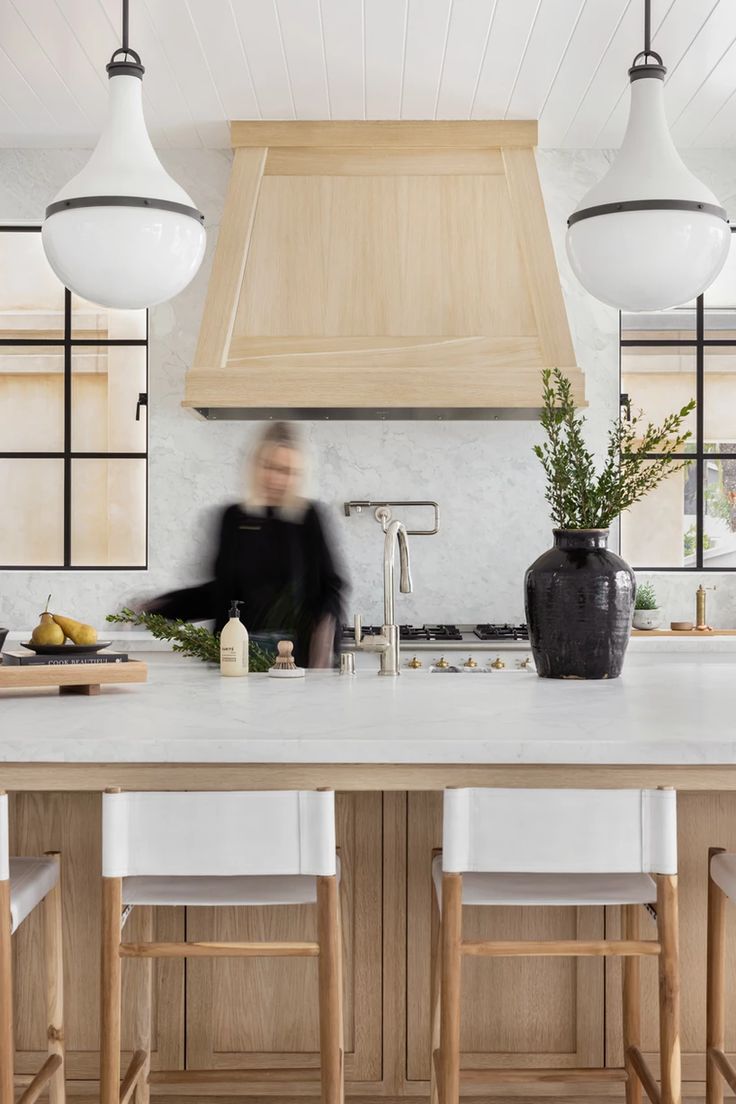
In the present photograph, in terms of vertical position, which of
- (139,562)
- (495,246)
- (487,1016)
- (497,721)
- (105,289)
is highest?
(495,246)

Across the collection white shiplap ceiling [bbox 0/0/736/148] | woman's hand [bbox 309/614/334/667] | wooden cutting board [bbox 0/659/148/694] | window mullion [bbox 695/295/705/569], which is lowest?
woman's hand [bbox 309/614/334/667]

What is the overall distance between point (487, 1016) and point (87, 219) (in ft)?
5.87

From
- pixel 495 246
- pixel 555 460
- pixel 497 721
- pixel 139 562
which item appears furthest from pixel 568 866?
pixel 139 562

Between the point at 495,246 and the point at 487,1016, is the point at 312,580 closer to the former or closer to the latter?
the point at 495,246

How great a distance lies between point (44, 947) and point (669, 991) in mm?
1164

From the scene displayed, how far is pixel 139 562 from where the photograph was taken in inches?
184

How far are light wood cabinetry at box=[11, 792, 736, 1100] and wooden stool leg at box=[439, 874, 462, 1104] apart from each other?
0.48 meters

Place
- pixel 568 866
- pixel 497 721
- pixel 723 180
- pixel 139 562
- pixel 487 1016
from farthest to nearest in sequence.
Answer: pixel 139 562
pixel 723 180
pixel 487 1016
pixel 497 721
pixel 568 866

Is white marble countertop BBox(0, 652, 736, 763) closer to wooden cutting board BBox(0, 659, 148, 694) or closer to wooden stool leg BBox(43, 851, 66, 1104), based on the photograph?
wooden cutting board BBox(0, 659, 148, 694)

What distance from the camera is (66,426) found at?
434 centimetres

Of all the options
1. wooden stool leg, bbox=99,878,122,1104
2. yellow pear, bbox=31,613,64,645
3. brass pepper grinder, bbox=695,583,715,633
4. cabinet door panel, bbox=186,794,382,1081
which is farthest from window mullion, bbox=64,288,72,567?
wooden stool leg, bbox=99,878,122,1104

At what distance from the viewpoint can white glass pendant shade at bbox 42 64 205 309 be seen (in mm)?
1840

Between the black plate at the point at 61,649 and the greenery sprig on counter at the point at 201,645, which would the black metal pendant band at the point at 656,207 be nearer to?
the greenery sprig on counter at the point at 201,645

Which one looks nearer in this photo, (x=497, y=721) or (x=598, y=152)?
(x=497, y=721)
